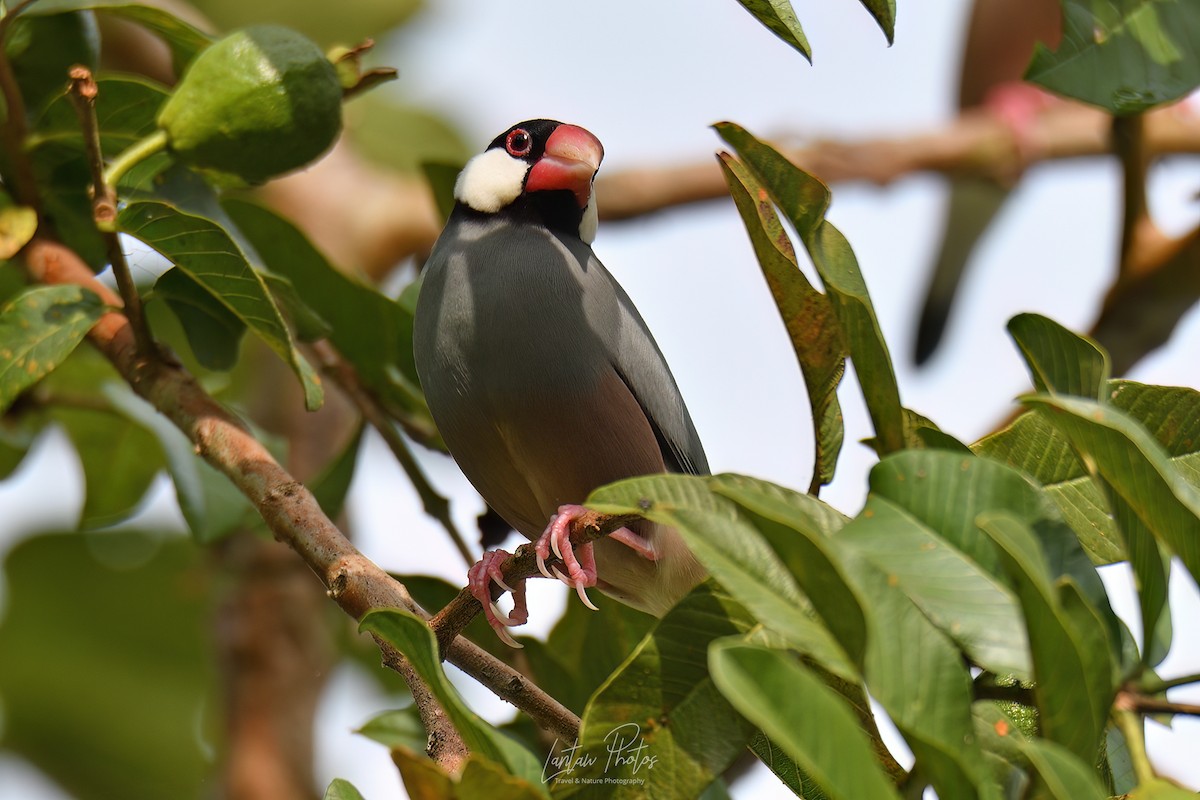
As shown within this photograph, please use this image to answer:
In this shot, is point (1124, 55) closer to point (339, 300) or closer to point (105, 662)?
point (339, 300)

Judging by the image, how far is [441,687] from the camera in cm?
114

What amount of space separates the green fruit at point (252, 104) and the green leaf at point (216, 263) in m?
0.17

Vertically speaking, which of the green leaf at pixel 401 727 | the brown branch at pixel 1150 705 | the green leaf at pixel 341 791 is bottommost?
the green leaf at pixel 401 727

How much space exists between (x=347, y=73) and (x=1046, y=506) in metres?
1.28

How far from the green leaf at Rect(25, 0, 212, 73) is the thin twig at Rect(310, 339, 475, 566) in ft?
1.69

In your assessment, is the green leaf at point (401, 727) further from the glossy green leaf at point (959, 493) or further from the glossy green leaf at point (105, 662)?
the glossy green leaf at point (105, 662)

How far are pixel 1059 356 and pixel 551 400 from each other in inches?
30.7

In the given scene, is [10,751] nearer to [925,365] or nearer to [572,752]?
[572,752]

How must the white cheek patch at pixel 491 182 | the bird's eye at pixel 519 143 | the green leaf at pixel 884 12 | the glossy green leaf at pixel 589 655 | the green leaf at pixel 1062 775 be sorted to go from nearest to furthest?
the green leaf at pixel 1062 775
the green leaf at pixel 884 12
the glossy green leaf at pixel 589 655
the white cheek patch at pixel 491 182
the bird's eye at pixel 519 143

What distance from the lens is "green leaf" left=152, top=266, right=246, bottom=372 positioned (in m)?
1.85

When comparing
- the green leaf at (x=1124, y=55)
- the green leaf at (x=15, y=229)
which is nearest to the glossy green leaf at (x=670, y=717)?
the green leaf at (x=1124, y=55)

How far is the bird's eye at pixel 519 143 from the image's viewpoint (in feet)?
7.65

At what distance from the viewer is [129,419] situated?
233cm

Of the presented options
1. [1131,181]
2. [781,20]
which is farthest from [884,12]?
[1131,181]
